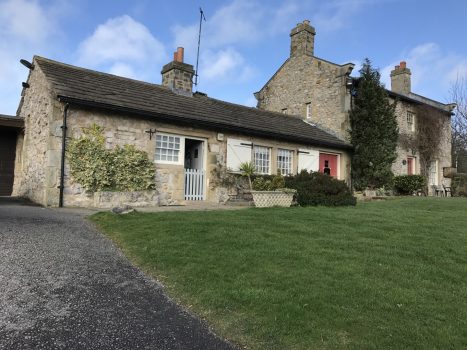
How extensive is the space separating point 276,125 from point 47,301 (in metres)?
14.5

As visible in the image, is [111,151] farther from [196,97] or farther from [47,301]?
[47,301]

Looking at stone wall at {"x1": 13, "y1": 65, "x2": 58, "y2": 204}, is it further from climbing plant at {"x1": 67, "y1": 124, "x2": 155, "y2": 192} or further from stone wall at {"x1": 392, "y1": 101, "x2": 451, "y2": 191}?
stone wall at {"x1": 392, "y1": 101, "x2": 451, "y2": 191}

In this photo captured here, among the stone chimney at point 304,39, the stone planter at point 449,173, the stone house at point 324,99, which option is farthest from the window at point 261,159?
the stone planter at point 449,173

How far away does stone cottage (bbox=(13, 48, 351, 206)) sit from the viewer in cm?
1162

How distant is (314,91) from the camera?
843 inches

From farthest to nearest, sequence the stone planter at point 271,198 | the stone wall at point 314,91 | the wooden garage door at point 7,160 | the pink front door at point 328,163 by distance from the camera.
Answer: the stone wall at point 314,91 < the pink front door at point 328,163 < the wooden garage door at point 7,160 < the stone planter at point 271,198

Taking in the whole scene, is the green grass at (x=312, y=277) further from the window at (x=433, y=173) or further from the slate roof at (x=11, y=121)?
the window at (x=433, y=173)

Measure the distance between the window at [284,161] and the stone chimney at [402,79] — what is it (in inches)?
524

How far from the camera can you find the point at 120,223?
8.16m

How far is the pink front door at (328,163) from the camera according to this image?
1860cm

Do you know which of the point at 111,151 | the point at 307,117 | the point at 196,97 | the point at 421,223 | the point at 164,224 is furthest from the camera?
the point at 307,117

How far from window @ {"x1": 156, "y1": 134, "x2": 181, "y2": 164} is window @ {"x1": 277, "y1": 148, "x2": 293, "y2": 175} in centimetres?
482

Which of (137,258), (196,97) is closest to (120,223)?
(137,258)

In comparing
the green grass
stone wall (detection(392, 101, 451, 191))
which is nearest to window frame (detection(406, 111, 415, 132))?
stone wall (detection(392, 101, 451, 191))
